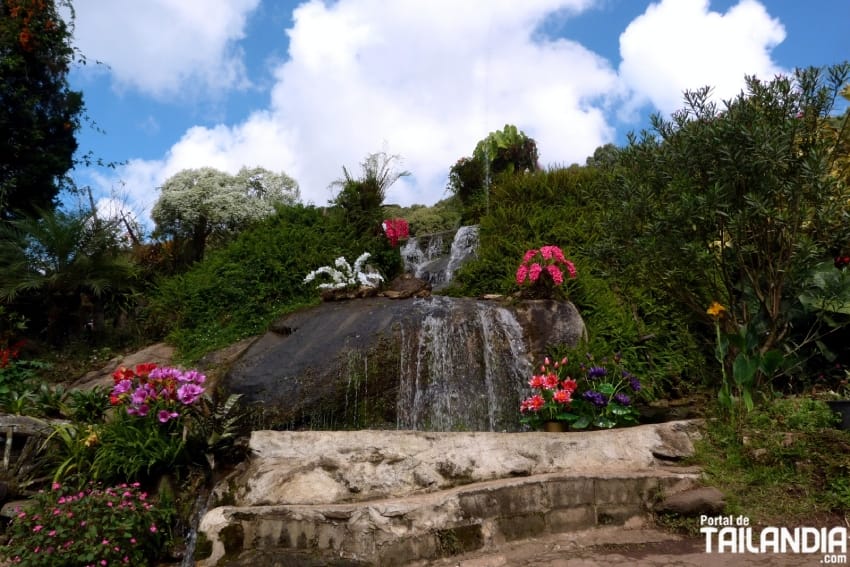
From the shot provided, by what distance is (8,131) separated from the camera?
37.8 ft

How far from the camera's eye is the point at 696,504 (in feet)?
12.2

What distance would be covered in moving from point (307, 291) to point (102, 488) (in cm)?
422

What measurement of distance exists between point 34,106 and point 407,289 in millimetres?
9355

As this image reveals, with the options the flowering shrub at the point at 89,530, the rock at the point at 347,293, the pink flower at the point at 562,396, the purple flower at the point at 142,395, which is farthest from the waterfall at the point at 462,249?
the flowering shrub at the point at 89,530

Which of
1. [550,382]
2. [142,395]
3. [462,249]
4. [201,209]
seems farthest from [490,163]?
[142,395]

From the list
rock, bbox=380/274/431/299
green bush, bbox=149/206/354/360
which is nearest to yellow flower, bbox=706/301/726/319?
rock, bbox=380/274/431/299

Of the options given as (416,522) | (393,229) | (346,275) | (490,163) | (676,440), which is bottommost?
(416,522)

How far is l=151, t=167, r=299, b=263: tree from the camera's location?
1181cm

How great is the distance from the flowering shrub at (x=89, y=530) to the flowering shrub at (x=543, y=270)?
4486mm

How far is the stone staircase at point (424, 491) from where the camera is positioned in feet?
10.8

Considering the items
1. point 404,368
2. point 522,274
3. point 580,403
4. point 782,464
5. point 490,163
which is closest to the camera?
point 782,464

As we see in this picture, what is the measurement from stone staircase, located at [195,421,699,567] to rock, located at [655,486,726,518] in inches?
4.2

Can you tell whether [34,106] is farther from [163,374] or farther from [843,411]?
[843,411]

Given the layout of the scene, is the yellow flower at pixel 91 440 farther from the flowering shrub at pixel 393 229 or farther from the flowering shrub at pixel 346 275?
the flowering shrub at pixel 393 229
